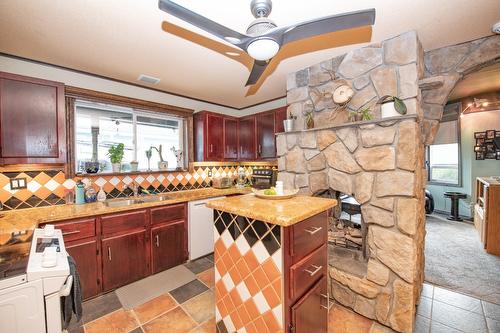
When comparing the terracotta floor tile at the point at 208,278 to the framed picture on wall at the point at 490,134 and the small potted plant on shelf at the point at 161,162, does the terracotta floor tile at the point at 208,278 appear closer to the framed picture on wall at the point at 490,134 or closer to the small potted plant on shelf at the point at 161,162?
the small potted plant on shelf at the point at 161,162

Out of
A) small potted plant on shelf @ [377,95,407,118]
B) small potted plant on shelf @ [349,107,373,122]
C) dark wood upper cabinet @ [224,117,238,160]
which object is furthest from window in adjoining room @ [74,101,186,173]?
small potted plant on shelf @ [377,95,407,118]

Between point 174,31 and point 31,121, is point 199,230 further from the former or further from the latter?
point 174,31

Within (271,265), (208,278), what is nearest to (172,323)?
(208,278)

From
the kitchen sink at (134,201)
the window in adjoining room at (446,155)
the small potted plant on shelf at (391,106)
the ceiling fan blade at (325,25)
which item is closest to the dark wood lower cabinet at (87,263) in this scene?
the kitchen sink at (134,201)

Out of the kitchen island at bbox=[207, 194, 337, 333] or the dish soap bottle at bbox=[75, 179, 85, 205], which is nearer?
the kitchen island at bbox=[207, 194, 337, 333]

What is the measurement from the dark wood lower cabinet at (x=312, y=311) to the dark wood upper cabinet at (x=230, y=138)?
277 centimetres

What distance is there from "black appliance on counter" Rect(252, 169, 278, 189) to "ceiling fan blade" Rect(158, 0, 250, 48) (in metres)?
2.59

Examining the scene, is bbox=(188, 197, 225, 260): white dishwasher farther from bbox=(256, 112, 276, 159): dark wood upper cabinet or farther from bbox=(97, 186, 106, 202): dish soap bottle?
bbox=(256, 112, 276, 159): dark wood upper cabinet

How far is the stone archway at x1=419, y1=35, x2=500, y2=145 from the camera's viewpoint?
199 cm

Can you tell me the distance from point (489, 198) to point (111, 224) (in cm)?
523

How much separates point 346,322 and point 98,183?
3214 mm

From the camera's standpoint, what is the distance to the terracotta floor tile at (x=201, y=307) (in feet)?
6.64

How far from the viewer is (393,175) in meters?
1.88

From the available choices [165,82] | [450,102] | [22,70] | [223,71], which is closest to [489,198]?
[450,102]
